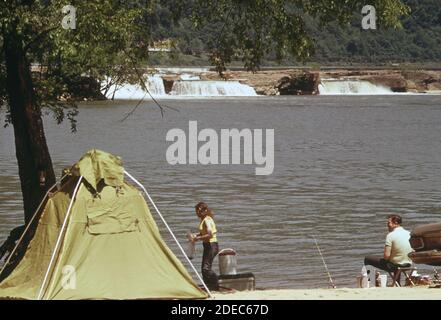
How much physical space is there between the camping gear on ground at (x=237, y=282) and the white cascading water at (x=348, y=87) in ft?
369

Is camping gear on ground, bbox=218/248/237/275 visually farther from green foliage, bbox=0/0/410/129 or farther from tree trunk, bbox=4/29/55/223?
tree trunk, bbox=4/29/55/223

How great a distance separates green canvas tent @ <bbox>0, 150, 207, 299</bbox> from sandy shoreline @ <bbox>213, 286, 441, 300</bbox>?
59cm

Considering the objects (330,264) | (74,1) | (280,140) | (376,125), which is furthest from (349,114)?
(74,1)

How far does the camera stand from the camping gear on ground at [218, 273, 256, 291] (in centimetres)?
1551

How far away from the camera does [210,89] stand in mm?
120375

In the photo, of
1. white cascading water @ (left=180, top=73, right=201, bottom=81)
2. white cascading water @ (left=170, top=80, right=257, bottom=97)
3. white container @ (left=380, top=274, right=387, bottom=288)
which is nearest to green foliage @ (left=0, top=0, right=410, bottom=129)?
white container @ (left=380, top=274, right=387, bottom=288)

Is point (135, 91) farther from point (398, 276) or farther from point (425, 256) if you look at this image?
point (398, 276)

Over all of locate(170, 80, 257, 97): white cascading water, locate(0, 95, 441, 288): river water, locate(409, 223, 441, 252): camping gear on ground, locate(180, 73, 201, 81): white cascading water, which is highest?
locate(180, 73, 201, 81): white cascading water

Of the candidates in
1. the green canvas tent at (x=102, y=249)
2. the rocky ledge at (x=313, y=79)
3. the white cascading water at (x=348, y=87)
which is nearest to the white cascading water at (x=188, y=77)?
the rocky ledge at (x=313, y=79)

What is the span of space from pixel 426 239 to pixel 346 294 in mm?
2341

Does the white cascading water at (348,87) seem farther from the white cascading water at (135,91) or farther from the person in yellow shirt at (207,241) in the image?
the person in yellow shirt at (207,241)

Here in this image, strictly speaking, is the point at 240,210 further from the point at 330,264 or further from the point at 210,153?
the point at 210,153

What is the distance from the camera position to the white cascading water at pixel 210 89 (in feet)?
379

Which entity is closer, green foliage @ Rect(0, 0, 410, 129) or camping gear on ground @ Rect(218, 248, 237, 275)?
camping gear on ground @ Rect(218, 248, 237, 275)
